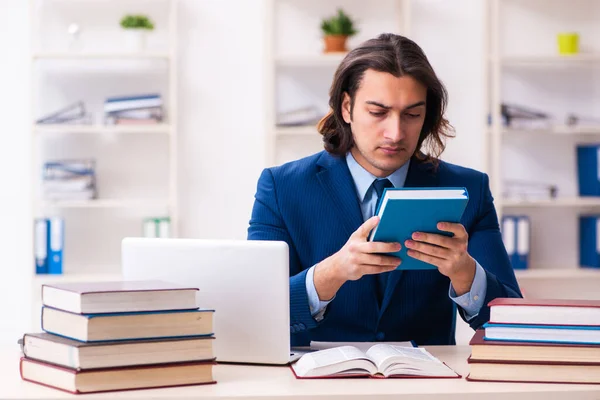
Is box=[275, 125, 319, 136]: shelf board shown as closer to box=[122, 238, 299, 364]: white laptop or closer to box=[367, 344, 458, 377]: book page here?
box=[122, 238, 299, 364]: white laptop

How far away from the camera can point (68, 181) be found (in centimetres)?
408

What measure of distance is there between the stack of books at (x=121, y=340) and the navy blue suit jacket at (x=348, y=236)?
54cm

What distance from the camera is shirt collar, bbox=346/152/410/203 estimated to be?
2.16 m

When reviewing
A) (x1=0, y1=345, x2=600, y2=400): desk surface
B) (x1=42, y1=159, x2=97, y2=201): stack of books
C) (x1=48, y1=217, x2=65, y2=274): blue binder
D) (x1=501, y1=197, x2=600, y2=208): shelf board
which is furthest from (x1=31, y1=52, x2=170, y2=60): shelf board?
(x1=0, y1=345, x2=600, y2=400): desk surface

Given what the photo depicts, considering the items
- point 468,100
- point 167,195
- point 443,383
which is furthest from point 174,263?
point 468,100

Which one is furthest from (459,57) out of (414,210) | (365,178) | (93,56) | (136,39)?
(414,210)

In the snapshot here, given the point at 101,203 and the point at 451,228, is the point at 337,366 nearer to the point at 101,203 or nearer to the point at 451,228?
the point at 451,228

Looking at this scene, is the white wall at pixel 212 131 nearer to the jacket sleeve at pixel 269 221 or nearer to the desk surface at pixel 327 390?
the jacket sleeve at pixel 269 221

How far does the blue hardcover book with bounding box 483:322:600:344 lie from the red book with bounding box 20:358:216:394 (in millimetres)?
511

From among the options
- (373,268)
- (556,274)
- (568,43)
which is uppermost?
(568,43)

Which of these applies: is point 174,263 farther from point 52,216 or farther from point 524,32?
point 524,32

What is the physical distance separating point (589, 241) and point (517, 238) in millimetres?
429

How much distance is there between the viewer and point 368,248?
168 centimetres

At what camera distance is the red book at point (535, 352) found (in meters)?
1.49
